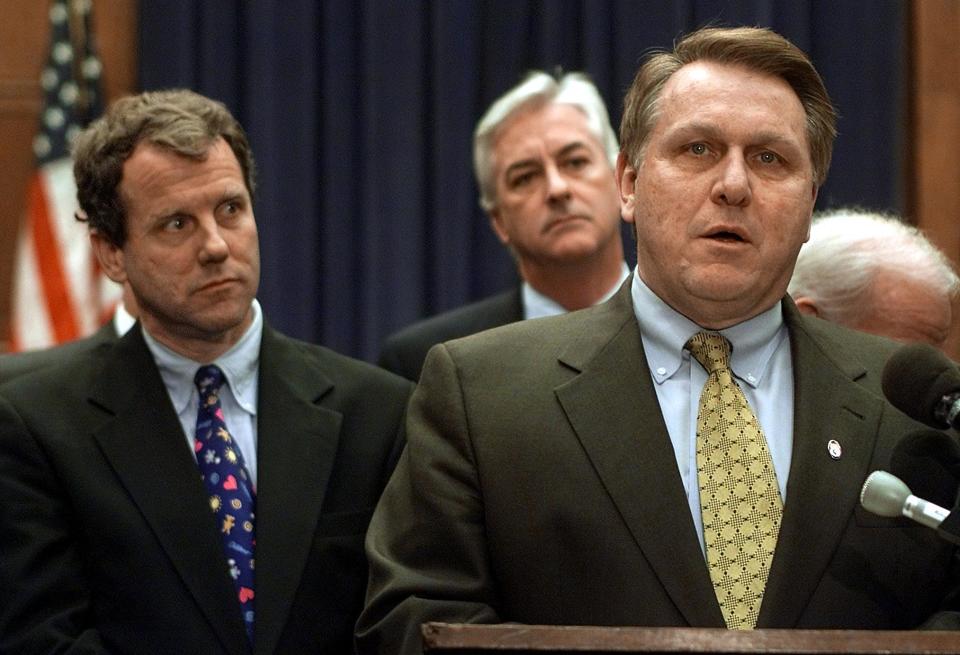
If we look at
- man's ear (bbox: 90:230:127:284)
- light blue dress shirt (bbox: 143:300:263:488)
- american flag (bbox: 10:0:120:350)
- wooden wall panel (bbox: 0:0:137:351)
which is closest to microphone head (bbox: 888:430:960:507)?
light blue dress shirt (bbox: 143:300:263:488)

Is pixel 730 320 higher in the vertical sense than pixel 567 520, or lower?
higher

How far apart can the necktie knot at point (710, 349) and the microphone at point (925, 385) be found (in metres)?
0.28

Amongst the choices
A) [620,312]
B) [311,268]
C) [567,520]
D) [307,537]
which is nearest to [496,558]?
[567,520]

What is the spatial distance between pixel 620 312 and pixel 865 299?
0.97 m

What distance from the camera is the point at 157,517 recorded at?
2.48 meters

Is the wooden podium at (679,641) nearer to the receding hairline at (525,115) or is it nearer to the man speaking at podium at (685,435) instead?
the man speaking at podium at (685,435)

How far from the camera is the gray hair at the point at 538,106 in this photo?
4008 mm

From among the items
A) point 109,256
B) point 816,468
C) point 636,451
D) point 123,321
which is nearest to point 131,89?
point 123,321

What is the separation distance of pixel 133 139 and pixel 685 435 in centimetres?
136

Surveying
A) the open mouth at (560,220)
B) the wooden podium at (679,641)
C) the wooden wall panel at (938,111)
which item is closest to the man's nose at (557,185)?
the open mouth at (560,220)

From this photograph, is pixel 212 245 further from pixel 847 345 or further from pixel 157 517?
pixel 847 345

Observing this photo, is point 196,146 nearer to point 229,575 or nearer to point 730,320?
point 229,575

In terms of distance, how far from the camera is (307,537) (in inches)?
98.5

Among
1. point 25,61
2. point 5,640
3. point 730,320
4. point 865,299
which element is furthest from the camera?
point 25,61
